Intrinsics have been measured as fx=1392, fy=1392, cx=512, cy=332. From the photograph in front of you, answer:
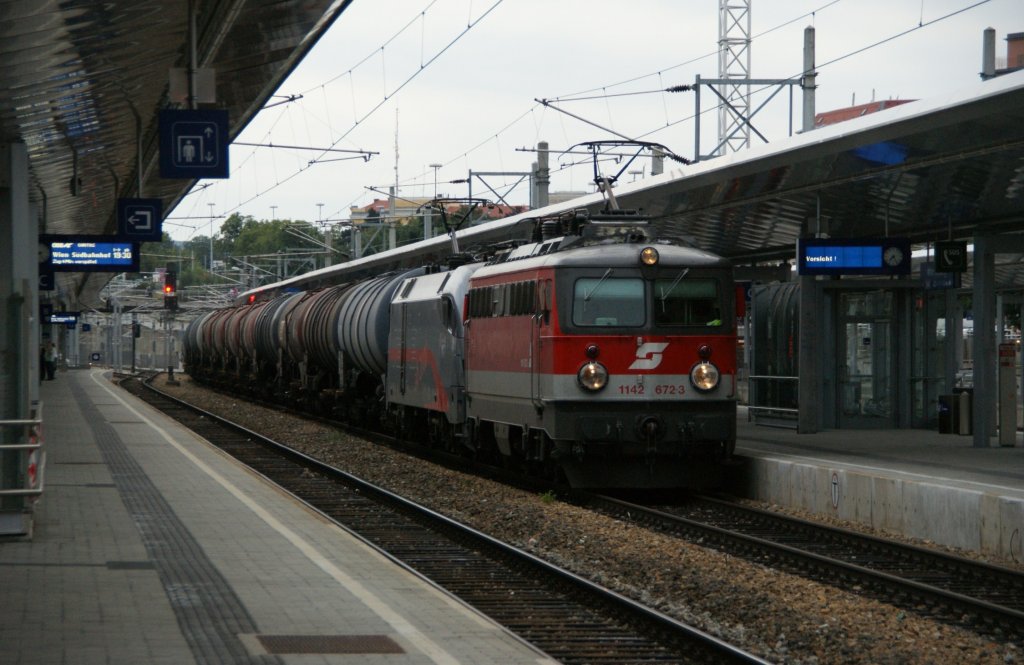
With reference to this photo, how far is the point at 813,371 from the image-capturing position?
2267 centimetres

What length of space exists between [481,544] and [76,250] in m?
15.1

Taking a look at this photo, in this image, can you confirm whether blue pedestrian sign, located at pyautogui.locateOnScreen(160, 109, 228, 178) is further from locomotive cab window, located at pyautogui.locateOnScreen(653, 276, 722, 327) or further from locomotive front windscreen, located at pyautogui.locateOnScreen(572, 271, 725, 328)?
locomotive cab window, located at pyautogui.locateOnScreen(653, 276, 722, 327)

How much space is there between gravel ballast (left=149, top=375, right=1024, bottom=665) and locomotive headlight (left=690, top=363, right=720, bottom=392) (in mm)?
2021

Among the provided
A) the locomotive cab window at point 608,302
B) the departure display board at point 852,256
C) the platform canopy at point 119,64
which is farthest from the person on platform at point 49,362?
the locomotive cab window at point 608,302

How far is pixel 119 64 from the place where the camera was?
15695 mm

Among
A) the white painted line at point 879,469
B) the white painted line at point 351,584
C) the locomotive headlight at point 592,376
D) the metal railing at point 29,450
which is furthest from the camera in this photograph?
the locomotive headlight at point 592,376

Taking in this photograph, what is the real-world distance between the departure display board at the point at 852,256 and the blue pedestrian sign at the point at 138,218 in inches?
444

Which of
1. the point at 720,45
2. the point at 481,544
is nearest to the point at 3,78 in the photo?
the point at 481,544

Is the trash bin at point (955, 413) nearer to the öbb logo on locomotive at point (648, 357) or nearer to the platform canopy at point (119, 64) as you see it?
the öbb logo on locomotive at point (648, 357)

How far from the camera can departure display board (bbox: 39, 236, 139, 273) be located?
81.8 ft

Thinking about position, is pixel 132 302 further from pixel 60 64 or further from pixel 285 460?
pixel 60 64

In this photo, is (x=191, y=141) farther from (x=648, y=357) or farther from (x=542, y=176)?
(x=542, y=176)

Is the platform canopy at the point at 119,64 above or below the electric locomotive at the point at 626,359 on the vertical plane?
above

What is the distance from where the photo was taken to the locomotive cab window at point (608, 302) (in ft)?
52.9
